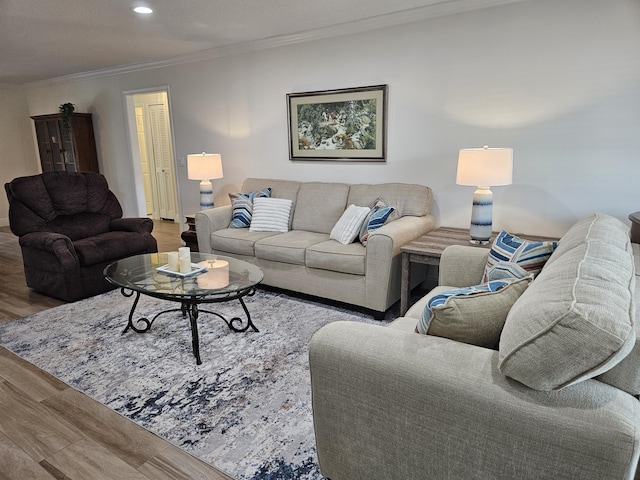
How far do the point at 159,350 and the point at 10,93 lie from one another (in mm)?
6793

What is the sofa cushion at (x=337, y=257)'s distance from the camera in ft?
10.4

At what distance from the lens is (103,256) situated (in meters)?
3.73

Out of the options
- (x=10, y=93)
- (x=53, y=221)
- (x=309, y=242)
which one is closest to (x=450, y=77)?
(x=309, y=242)

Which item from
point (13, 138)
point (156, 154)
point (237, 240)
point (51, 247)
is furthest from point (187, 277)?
point (13, 138)

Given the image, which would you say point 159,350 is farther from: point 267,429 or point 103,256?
point 103,256

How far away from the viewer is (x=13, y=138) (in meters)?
7.24

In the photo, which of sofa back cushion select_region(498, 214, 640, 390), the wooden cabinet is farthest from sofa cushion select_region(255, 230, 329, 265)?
the wooden cabinet

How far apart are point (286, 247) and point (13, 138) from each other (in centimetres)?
645

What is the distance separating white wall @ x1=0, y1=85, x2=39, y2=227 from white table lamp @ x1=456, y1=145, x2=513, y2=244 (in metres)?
7.59

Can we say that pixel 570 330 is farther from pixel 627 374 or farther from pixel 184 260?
pixel 184 260

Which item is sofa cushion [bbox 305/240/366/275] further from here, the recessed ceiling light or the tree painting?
the recessed ceiling light

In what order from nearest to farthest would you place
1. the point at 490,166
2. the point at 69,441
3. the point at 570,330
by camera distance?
the point at 570,330 < the point at 69,441 < the point at 490,166

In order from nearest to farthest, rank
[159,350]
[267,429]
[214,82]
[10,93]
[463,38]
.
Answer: [267,429], [159,350], [463,38], [214,82], [10,93]

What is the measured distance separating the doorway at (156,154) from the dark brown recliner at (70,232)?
7.45ft
